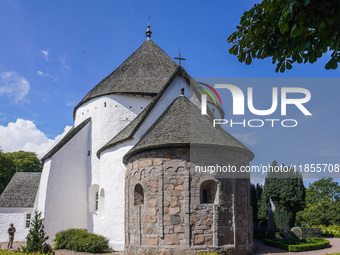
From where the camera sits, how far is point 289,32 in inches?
232

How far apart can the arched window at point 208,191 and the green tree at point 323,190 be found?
150 feet

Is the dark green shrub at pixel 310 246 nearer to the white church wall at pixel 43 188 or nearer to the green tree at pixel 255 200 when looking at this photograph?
the green tree at pixel 255 200

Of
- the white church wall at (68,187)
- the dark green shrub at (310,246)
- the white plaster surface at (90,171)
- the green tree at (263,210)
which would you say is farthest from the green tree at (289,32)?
the green tree at (263,210)

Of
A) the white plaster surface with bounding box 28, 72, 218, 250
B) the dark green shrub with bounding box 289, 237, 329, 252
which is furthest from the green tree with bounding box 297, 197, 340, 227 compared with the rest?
the white plaster surface with bounding box 28, 72, 218, 250

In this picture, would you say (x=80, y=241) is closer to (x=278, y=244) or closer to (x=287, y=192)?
(x=278, y=244)

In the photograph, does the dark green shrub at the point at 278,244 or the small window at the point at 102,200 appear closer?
the dark green shrub at the point at 278,244

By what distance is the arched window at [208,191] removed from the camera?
1343 cm

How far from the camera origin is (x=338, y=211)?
34.6 m

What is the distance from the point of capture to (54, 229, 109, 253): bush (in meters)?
15.8

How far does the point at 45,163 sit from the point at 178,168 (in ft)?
34.1

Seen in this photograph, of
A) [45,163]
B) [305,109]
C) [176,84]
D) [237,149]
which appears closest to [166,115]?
[176,84]

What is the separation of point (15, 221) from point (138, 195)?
14.1 meters

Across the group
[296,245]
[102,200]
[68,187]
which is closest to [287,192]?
[296,245]

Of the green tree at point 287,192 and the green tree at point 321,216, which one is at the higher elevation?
the green tree at point 287,192
